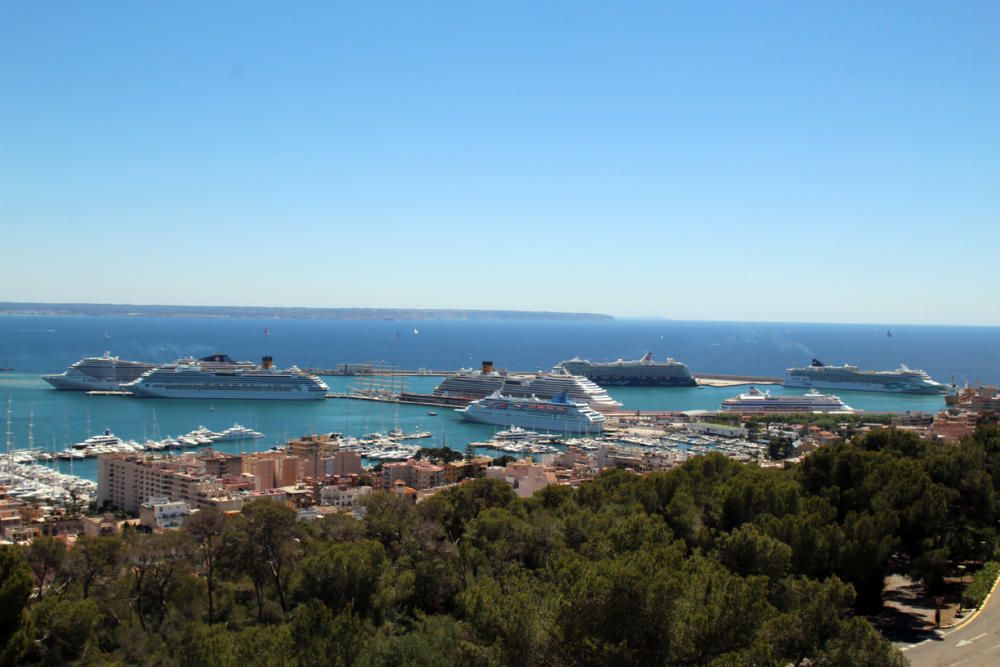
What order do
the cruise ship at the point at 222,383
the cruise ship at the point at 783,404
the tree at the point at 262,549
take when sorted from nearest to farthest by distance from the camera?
the tree at the point at 262,549 → the cruise ship at the point at 783,404 → the cruise ship at the point at 222,383

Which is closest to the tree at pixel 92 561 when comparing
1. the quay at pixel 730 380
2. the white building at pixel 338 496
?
the white building at pixel 338 496

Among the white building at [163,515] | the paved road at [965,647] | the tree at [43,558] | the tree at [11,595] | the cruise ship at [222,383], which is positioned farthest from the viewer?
the cruise ship at [222,383]

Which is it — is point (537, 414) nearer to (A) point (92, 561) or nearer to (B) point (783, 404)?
(B) point (783, 404)

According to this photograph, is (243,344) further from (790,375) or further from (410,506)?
(410,506)

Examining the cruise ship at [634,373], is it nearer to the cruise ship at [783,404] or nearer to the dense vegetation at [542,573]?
the cruise ship at [783,404]

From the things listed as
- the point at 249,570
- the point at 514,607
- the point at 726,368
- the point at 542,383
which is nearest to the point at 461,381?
the point at 542,383

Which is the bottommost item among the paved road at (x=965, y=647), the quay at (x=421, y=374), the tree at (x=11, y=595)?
the quay at (x=421, y=374)

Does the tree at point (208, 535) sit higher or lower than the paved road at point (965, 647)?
higher

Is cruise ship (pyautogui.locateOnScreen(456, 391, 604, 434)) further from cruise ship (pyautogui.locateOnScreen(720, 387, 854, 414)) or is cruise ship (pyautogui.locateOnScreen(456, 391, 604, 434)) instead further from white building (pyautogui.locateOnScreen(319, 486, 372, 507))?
white building (pyautogui.locateOnScreen(319, 486, 372, 507))
